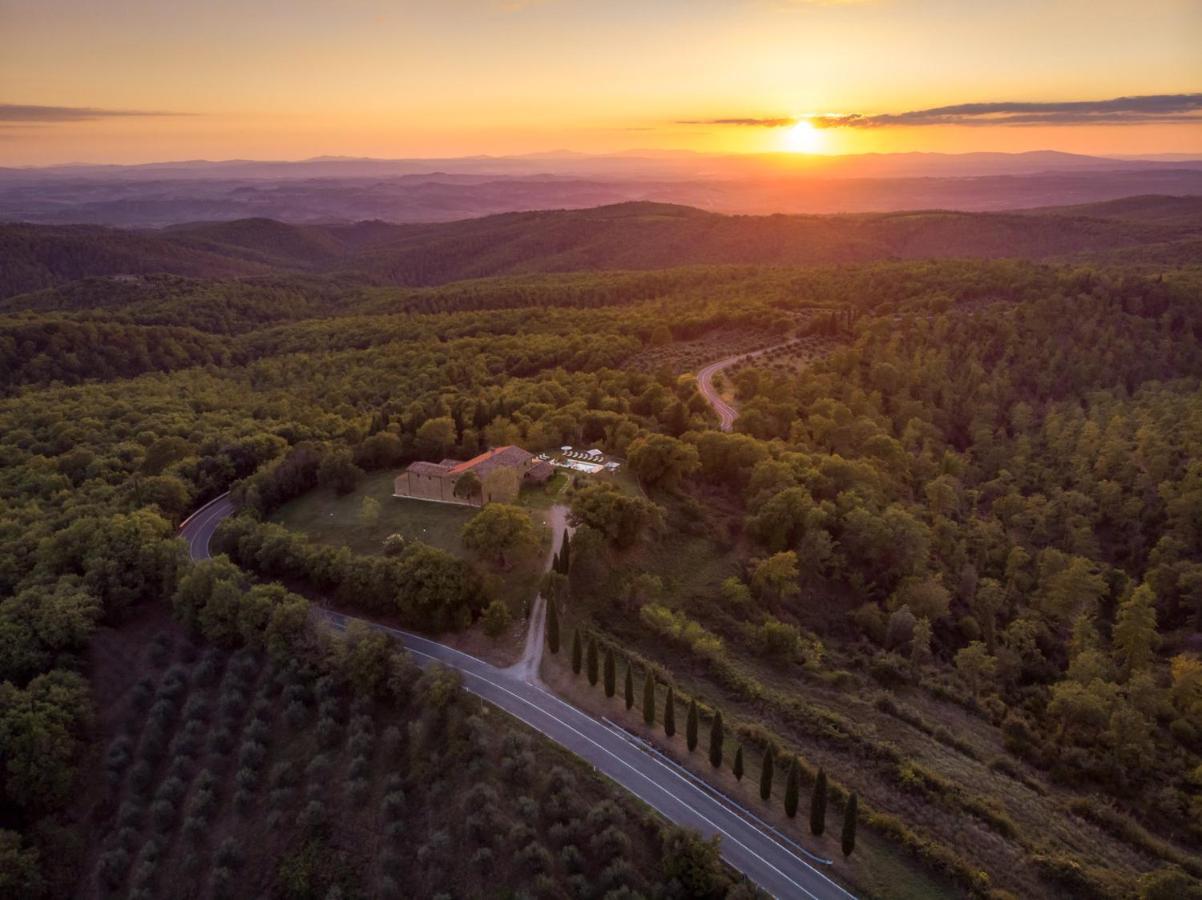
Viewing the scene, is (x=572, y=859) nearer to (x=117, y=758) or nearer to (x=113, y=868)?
(x=113, y=868)

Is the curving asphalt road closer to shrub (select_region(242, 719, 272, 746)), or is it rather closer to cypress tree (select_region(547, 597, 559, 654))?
cypress tree (select_region(547, 597, 559, 654))

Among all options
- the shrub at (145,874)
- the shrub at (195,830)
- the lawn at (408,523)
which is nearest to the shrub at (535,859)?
the lawn at (408,523)

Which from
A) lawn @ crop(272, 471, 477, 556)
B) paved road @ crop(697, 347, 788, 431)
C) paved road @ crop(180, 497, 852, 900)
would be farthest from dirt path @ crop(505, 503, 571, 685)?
paved road @ crop(697, 347, 788, 431)

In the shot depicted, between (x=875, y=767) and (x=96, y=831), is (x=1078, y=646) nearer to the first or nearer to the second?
(x=875, y=767)

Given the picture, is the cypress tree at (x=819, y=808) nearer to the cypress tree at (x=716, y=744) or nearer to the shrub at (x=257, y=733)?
the cypress tree at (x=716, y=744)

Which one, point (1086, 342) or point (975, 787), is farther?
point (1086, 342)

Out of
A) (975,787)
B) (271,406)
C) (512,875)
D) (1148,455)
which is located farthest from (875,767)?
(271,406)
